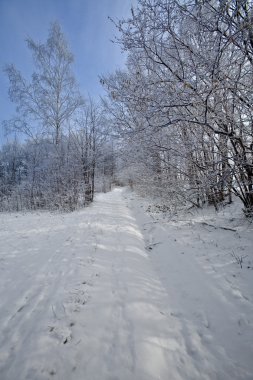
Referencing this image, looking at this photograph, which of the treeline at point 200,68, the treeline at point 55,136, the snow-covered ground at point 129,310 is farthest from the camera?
the treeline at point 55,136

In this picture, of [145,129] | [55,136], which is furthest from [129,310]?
[55,136]

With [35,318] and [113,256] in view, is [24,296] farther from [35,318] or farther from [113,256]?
[113,256]

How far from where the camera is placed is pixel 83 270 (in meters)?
3.66

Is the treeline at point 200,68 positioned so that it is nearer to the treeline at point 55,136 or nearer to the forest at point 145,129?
the forest at point 145,129

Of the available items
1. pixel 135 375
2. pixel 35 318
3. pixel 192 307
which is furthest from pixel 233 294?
pixel 35 318

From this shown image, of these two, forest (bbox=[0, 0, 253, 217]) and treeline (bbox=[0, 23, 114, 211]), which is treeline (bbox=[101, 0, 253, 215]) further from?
treeline (bbox=[0, 23, 114, 211])

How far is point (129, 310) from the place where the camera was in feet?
8.38

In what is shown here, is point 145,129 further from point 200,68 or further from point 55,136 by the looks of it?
point 55,136

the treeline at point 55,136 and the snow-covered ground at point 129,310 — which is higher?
the treeline at point 55,136

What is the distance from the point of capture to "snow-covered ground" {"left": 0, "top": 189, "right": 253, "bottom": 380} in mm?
1818

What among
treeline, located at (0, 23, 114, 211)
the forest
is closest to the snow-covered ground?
the forest

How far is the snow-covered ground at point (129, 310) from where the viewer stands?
5.97 feet

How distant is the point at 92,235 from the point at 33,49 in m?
13.6

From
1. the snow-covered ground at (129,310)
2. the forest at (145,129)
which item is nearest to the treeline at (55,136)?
the forest at (145,129)
